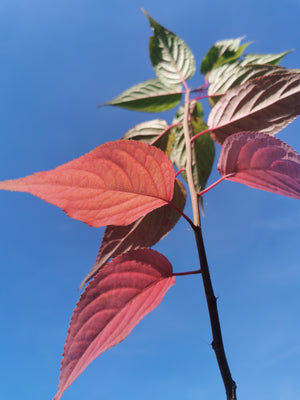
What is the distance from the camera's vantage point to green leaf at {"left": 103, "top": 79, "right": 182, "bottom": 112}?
816mm

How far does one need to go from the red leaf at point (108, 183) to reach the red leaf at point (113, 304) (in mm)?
57

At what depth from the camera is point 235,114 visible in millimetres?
543

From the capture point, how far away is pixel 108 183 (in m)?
0.34

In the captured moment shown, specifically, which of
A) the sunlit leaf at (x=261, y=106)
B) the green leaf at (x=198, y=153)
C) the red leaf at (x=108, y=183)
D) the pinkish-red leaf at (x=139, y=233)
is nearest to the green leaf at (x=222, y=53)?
the green leaf at (x=198, y=153)

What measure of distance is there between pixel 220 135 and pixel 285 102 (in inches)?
4.8

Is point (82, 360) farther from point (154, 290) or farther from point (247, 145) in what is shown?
point (247, 145)

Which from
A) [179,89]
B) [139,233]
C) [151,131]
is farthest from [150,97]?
[139,233]

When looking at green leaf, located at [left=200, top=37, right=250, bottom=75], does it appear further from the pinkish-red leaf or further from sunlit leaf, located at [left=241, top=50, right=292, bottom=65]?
the pinkish-red leaf

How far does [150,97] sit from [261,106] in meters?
0.40

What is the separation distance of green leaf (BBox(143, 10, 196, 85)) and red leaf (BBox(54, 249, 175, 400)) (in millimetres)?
659

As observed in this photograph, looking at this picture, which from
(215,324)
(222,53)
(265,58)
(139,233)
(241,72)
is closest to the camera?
(215,324)

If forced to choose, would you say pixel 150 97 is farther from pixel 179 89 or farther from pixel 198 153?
pixel 198 153

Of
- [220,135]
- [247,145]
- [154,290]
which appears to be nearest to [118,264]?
[154,290]

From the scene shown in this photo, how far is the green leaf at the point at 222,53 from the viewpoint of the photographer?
37.2 inches
